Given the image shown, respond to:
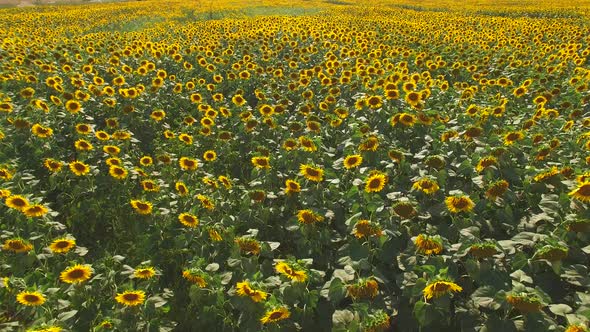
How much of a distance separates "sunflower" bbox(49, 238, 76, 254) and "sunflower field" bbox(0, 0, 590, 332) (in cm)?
1

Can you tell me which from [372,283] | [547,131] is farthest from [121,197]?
[547,131]

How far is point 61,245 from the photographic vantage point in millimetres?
3562

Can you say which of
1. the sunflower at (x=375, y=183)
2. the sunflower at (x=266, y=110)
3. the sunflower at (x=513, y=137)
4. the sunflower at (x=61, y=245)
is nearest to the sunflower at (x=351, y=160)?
the sunflower at (x=375, y=183)

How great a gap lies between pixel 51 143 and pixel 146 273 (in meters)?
3.47

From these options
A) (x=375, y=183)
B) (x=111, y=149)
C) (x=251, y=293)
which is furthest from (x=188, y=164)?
(x=251, y=293)

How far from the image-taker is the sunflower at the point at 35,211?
3.75 meters

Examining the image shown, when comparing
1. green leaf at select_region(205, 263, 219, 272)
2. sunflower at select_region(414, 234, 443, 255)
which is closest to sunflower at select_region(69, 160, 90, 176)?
green leaf at select_region(205, 263, 219, 272)

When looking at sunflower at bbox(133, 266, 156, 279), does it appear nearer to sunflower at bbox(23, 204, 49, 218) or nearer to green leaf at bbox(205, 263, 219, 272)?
green leaf at bbox(205, 263, 219, 272)

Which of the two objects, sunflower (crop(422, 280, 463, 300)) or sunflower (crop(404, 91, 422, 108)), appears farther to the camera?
sunflower (crop(404, 91, 422, 108))

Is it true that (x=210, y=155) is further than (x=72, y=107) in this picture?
No

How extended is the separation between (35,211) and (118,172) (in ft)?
3.62

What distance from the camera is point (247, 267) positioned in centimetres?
323

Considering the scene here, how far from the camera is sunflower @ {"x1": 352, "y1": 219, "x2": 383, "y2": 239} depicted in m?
3.10

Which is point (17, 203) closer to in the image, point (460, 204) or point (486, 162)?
point (460, 204)
